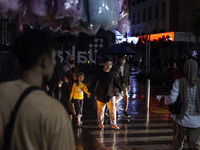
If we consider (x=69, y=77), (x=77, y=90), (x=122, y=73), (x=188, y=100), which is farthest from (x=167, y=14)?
(x=188, y=100)

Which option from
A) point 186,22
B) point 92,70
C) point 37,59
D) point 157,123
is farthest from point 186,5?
point 37,59

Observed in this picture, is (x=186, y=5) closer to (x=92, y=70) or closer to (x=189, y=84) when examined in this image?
(x=92, y=70)

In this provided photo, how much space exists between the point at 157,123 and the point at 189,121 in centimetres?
461

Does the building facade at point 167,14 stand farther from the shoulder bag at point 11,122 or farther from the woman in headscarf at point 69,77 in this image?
the shoulder bag at point 11,122

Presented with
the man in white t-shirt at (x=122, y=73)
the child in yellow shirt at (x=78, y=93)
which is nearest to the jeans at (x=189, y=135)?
the child in yellow shirt at (x=78, y=93)

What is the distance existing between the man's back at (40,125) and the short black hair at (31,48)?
16cm

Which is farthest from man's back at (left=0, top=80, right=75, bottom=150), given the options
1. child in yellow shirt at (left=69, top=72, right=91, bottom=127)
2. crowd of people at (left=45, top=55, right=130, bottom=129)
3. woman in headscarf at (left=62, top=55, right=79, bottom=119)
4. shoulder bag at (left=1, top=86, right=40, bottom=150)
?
woman in headscarf at (left=62, top=55, right=79, bottom=119)

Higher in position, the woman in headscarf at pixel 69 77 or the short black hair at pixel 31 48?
the short black hair at pixel 31 48

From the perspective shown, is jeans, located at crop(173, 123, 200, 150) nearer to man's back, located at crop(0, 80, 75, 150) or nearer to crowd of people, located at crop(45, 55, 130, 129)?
man's back, located at crop(0, 80, 75, 150)

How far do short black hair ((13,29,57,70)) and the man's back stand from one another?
0.52 ft

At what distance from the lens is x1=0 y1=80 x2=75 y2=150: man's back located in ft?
6.14

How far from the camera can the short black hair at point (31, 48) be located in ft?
6.56

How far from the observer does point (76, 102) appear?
868cm

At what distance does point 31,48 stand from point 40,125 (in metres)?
0.47
